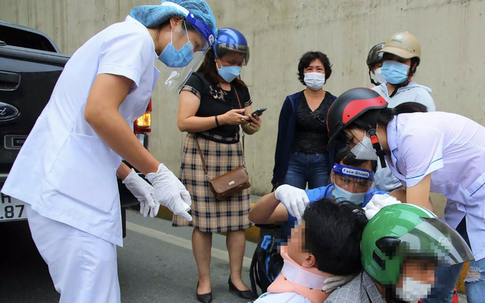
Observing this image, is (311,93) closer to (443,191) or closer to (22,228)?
(443,191)

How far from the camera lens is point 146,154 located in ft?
5.52

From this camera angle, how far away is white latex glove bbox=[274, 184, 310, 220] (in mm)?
1863

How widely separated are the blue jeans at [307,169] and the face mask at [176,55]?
199cm

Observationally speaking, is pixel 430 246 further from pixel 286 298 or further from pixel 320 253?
pixel 286 298

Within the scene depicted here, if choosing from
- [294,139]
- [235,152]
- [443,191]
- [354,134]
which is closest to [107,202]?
[354,134]

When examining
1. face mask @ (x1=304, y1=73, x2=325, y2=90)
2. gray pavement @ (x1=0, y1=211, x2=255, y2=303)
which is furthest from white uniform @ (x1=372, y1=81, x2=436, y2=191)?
gray pavement @ (x1=0, y1=211, x2=255, y2=303)

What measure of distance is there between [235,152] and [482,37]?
8.54 feet

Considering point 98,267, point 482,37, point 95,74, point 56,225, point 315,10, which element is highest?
point 315,10

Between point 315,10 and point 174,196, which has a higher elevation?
point 315,10

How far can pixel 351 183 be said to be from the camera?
2156 mm

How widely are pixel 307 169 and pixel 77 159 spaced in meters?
2.49

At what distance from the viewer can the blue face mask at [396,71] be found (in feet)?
10.3

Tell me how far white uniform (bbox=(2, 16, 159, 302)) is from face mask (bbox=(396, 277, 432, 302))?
100cm

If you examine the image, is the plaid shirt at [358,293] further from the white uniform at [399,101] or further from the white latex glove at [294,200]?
the white uniform at [399,101]
